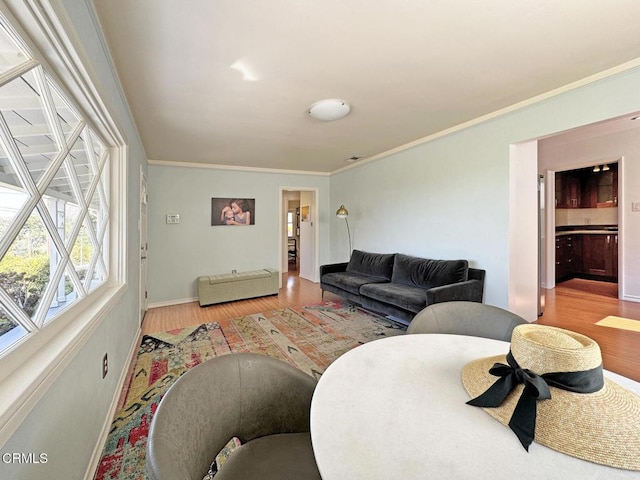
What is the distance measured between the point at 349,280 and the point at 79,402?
10.7 ft

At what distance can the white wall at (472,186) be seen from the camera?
2309 mm

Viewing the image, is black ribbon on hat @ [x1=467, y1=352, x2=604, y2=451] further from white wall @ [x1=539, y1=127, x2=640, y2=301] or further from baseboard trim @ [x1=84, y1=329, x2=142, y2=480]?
white wall @ [x1=539, y1=127, x2=640, y2=301]

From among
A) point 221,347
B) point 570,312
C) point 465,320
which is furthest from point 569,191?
point 221,347

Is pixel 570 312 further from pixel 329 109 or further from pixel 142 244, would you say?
pixel 142 244

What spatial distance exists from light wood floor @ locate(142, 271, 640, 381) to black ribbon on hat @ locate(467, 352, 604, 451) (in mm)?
2442

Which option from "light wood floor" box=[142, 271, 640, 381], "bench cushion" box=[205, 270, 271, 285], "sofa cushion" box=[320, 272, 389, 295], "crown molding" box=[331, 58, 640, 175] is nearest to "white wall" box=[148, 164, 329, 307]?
"bench cushion" box=[205, 270, 271, 285]

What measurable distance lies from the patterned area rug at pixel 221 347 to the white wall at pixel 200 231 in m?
1.54

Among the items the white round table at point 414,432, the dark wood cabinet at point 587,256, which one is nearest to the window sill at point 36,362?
the white round table at point 414,432

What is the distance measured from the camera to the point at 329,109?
8.57ft

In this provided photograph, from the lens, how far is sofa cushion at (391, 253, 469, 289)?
315 centimetres

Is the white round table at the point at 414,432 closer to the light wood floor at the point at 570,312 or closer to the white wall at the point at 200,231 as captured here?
the light wood floor at the point at 570,312

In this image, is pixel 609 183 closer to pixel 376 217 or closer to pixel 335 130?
pixel 376 217

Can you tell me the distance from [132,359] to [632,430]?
3.19m

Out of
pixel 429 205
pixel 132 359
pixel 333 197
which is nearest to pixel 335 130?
pixel 429 205
